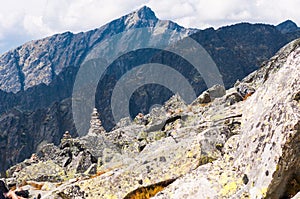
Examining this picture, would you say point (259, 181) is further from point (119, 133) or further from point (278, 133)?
point (119, 133)

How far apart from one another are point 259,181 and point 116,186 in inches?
265

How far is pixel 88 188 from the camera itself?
45.8 ft

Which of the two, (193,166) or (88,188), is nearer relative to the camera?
(193,166)

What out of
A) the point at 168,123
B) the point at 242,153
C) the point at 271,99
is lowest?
the point at 242,153

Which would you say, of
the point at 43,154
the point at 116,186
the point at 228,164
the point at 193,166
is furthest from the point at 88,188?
the point at 43,154

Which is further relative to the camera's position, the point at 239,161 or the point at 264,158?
the point at 239,161

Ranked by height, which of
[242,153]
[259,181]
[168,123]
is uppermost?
[168,123]

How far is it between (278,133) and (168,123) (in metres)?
22.0

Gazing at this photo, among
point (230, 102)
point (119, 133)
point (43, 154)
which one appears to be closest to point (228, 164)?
point (230, 102)

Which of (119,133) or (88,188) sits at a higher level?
(119,133)

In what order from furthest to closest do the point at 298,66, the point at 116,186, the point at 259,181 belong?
the point at 116,186 → the point at 298,66 → the point at 259,181

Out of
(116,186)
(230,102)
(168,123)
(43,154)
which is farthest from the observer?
(43,154)

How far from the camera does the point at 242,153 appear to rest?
896 centimetres

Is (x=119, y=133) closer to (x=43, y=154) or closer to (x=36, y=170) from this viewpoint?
(x=36, y=170)
